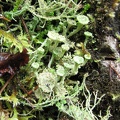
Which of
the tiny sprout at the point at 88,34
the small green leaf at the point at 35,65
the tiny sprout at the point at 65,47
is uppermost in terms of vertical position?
the tiny sprout at the point at 88,34

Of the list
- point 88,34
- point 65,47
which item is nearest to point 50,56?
point 65,47

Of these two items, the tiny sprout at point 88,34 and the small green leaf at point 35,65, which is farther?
the tiny sprout at point 88,34

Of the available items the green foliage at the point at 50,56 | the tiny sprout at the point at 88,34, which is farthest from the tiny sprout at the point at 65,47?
the tiny sprout at the point at 88,34

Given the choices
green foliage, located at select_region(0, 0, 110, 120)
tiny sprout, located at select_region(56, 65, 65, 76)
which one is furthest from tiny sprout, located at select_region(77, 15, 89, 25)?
tiny sprout, located at select_region(56, 65, 65, 76)

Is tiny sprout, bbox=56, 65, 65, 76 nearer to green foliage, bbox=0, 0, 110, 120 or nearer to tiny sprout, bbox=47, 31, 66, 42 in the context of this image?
green foliage, bbox=0, 0, 110, 120

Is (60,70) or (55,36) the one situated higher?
(55,36)

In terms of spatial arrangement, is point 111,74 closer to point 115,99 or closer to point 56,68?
point 115,99

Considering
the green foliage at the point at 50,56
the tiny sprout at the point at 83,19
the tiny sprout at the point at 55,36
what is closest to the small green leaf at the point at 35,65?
the green foliage at the point at 50,56

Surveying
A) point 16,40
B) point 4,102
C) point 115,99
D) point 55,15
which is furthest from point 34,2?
point 115,99

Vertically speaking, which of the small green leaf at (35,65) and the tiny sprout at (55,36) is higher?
the tiny sprout at (55,36)

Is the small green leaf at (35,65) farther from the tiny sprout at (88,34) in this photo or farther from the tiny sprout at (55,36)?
the tiny sprout at (88,34)

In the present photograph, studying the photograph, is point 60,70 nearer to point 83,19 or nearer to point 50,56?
point 50,56

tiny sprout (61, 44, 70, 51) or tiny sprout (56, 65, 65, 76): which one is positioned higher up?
tiny sprout (61, 44, 70, 51)

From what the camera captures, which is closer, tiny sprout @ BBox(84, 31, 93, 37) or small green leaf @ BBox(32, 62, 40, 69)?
small green leaf @ BBox(32, 62, 40, 69)
